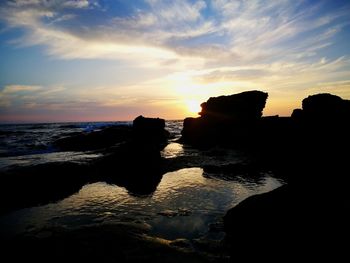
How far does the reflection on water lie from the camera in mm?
9602

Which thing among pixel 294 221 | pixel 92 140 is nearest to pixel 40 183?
pixel 294 221

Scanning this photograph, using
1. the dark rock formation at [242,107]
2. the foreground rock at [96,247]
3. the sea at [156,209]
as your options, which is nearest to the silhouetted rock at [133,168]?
the sea at [156,209]

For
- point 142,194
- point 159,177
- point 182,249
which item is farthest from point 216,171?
point 182,249

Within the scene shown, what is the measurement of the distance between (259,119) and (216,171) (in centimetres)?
2558

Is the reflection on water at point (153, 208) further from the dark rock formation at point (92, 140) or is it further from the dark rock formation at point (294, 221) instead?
the dark rock formation at point (92, 140)

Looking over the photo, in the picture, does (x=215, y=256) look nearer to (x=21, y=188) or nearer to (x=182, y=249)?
(x=182, y=249)

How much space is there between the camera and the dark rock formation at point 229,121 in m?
42.9

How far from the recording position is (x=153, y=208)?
11359mm

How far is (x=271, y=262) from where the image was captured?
21.2 ft

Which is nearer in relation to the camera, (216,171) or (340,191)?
(340,191)

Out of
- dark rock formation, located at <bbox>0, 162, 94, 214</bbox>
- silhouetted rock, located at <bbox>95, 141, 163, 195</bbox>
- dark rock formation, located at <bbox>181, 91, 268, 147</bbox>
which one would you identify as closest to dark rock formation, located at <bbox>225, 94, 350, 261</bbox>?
silhouetted rock, located at <bbox>95, 141, 163, 195</bbox>

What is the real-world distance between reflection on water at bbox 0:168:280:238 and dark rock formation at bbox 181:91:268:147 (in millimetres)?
27350

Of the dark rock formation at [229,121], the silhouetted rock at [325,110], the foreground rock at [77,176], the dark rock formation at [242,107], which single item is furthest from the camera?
the dark rock formation at [242,107]

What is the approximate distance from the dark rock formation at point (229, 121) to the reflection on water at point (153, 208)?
89.7 feet
